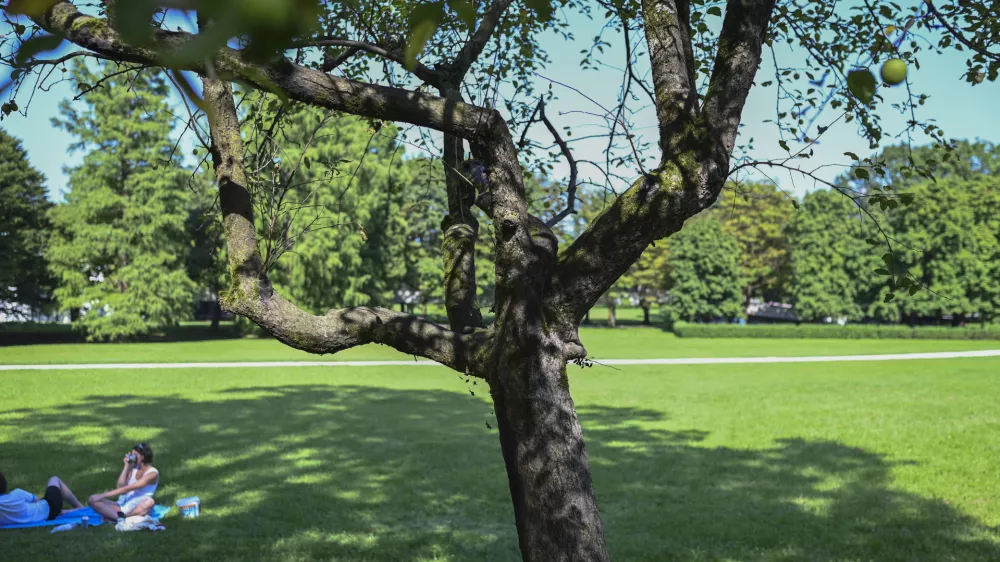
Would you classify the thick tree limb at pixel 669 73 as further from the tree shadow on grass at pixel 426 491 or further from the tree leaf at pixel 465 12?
the tree shadow on grass at pixel 426 491

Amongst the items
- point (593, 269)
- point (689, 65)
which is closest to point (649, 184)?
point (593, 269)

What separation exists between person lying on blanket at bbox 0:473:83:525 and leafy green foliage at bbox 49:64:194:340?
106 ft

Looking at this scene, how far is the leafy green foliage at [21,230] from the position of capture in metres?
37.7

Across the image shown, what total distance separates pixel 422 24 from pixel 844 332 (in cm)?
4547

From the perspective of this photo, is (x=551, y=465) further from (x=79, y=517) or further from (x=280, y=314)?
(x=79, y=517)

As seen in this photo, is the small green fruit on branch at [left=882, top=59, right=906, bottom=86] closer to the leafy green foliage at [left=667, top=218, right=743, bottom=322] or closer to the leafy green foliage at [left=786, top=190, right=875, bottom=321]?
the leafy green foliage at [left=786, top=190, right=875, bottom=321]

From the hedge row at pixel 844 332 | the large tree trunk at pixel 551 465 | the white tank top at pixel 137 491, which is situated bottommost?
the white tank top at pixel 137 491

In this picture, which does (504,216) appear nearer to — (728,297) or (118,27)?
(118,27)

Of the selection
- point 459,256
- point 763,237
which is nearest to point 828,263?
point 763,237

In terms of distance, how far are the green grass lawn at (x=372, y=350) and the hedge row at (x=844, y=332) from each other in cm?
120

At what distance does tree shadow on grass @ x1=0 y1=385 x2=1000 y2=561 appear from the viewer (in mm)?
8633

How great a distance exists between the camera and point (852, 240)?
50344 mm

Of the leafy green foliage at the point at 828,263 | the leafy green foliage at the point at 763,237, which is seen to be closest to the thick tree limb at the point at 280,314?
the leafy green foliage at the point at 828,263

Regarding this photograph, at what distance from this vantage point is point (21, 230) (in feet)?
129
